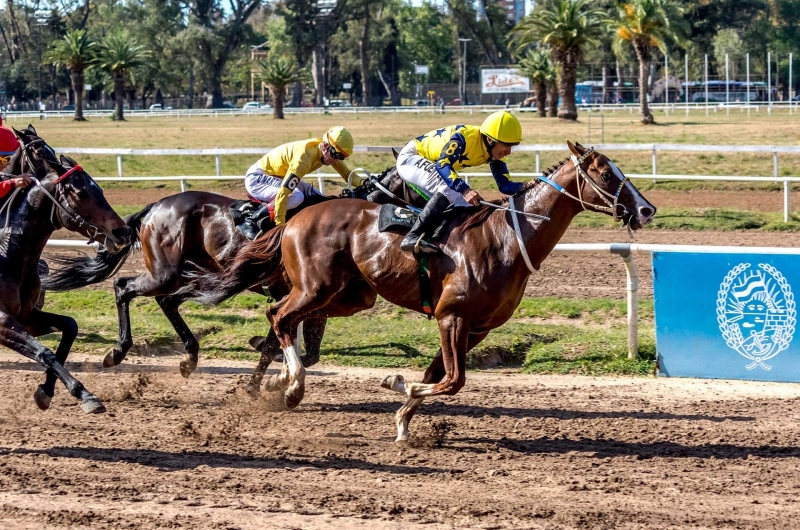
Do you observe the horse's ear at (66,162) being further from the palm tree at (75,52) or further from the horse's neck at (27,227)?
the palm tree at (75,52)

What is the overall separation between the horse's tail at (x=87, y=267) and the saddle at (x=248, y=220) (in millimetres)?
1027

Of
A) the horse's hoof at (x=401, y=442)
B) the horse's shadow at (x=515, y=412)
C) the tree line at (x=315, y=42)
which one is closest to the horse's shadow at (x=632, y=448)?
the horse's hoof at (x=401, y=442)

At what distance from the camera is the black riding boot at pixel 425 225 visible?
6.60 meters

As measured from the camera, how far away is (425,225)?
261 inches

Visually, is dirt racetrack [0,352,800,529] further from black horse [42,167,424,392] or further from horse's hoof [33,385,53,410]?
black horse [42,167,424,392]

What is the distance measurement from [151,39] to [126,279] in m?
80.8

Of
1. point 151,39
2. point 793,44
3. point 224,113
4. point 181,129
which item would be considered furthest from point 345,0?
point 181,129

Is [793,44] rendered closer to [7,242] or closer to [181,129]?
[181,129]

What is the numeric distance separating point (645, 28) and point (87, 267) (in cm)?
3204

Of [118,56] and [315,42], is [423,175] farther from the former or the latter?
[315,42]

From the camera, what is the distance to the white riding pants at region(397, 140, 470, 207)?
668 centimetres

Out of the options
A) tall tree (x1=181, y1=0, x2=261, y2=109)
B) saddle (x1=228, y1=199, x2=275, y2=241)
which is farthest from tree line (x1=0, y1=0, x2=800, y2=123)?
saddle (x1=228, y1=199, x2=275, y2=241)

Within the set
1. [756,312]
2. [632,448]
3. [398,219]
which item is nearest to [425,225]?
[398,219]

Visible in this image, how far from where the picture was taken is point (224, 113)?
59469mm
